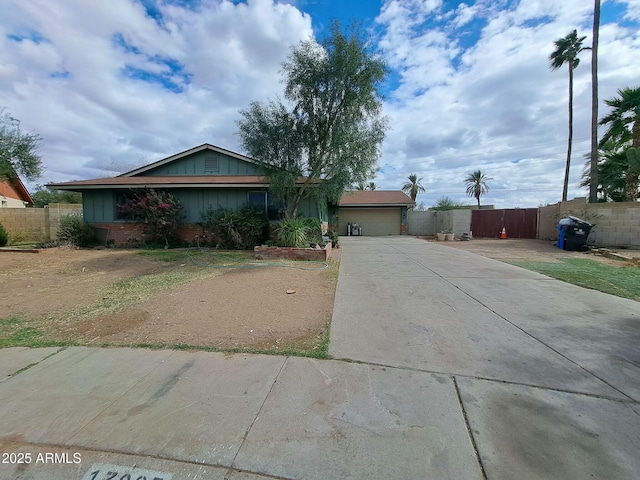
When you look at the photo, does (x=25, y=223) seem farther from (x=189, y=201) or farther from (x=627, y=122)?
(x=627, y=122)

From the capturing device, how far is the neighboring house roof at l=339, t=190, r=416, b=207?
23.6 meters

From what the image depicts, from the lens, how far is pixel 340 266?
922 cm

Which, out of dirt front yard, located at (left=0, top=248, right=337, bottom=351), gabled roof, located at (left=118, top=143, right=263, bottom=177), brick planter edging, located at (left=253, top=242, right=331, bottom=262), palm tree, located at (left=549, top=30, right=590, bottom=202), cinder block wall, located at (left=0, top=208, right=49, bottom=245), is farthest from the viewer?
palm tree, located at (left=549, top=30, right=590, bottom=202)

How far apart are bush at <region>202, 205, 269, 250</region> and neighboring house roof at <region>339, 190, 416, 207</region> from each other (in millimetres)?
10997

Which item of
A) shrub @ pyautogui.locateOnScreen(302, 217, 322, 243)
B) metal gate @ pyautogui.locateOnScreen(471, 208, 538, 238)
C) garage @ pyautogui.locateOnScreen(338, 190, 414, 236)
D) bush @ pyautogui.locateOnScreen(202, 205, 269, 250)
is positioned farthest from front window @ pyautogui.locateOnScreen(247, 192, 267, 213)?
metal gate @ pyautogui.locateOnScreen(471, 208, 538, 238)

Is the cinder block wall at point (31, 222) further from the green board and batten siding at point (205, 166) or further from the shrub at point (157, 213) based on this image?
the shrub at point (157, 213)

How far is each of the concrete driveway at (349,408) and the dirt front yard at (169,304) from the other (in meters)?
0.49

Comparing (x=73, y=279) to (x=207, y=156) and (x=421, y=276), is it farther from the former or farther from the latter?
(x=207, y=156)

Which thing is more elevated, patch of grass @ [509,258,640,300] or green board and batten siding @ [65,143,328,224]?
green board and batten siding @ [65,143,328,224]

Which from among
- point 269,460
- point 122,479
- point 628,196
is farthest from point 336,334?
point 628,196

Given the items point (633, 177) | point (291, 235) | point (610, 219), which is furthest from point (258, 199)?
point (633, 177)

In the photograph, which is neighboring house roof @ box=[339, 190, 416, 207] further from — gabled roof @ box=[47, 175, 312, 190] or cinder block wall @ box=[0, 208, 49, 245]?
cinder block wall @ box=[0, 208, 49, 245]

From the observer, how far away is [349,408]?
8.09ft

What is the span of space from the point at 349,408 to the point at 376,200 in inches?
904
